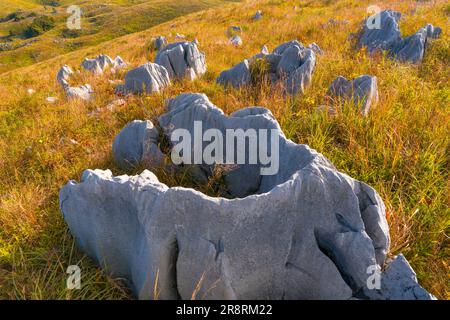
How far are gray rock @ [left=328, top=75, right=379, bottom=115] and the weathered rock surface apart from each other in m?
4.44

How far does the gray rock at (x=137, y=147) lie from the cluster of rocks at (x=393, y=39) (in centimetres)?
624

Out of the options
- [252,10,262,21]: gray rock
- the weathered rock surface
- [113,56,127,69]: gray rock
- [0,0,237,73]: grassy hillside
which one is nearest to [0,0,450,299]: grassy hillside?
the weathered rock surface

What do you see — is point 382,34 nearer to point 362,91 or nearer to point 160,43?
point 362,91

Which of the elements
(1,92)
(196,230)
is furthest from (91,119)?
(1,92)

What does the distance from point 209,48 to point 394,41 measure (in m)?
6.44

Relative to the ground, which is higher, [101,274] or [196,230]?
[196,230]

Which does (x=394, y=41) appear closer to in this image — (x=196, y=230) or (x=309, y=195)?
(x=309, y=195)

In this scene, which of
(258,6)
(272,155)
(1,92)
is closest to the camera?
(272,155)

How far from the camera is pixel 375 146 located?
12.7 feet

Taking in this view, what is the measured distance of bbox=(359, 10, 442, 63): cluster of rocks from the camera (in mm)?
7598

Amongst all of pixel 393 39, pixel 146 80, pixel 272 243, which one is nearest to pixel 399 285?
pixel 272 243

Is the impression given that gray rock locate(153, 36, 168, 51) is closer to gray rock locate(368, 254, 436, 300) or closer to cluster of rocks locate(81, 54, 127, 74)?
cluster of rocks locate(81, 54, 127, 74)

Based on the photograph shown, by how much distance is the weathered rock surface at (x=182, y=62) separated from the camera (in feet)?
28.1

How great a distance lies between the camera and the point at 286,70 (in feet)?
21.9
